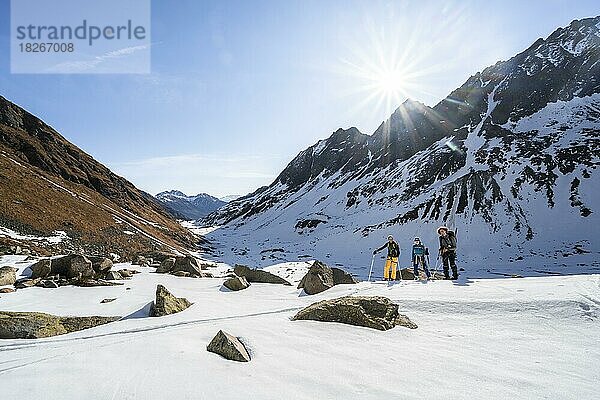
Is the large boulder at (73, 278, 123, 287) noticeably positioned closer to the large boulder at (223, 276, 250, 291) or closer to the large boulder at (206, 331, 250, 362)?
the large boulder at (223, 276, 250, 291)

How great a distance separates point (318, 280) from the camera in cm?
1489

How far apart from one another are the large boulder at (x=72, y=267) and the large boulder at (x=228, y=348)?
13706 mm

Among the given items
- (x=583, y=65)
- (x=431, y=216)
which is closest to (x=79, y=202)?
(x=431, y=216)

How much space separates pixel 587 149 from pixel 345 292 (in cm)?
6626

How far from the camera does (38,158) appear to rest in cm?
5612

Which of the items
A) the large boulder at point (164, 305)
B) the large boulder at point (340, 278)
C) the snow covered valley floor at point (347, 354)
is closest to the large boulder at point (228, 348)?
Answer: the snow covered valley floor at point (347, 354)

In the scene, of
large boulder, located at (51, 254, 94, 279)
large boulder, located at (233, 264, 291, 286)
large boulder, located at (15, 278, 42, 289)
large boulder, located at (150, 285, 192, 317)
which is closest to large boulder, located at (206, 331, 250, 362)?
large boulder, located at (150, 285, 192, 317)

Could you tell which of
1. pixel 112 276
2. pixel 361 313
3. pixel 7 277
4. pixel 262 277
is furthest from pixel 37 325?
pixel 262 277

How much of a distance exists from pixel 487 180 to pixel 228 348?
6672 centimetres

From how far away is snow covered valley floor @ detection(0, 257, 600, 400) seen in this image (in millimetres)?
4918

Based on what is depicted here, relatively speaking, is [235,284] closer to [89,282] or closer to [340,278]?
[340,278]

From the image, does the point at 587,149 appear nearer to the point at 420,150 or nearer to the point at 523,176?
the point at 523,176

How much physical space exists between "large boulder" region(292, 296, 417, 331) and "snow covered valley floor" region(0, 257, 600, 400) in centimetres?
32

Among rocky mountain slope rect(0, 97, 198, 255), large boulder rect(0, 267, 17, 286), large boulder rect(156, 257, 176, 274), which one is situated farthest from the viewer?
rocky mountain slope rect(0, 97, 198, 255)
